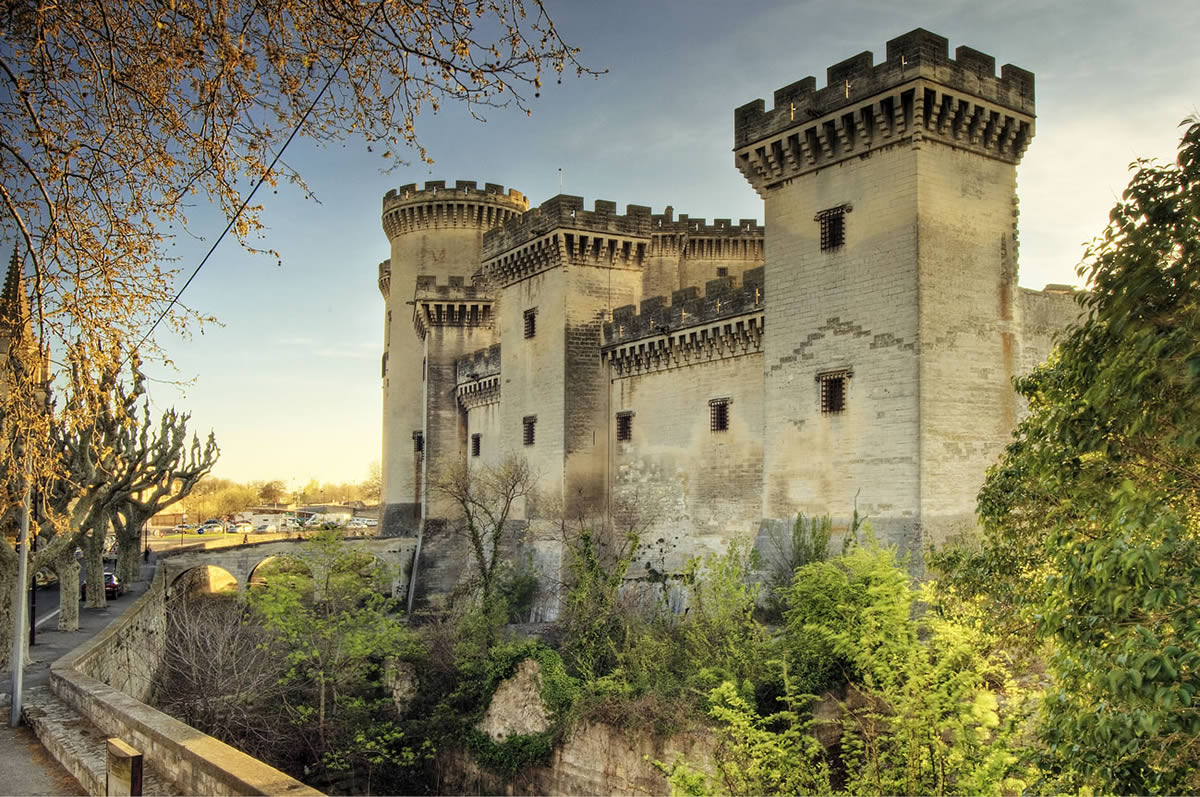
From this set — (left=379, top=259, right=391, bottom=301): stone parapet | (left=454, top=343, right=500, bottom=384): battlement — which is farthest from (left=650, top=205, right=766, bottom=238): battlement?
(left=379, top=259, right=391, bottom=301): stone parapet

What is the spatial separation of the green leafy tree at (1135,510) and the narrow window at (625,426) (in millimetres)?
18336

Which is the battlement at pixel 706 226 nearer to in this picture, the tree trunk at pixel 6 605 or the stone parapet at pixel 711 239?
the stone parapet at pixel 711 239

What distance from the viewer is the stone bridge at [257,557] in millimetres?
34469

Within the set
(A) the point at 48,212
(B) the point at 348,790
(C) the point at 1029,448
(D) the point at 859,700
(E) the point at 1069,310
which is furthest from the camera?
(B) the point at 348,790

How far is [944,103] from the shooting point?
55.8 ft

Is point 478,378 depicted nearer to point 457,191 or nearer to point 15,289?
point 457,191

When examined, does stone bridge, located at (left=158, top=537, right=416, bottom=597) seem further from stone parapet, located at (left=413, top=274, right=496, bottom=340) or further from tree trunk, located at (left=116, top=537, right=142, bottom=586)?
stone parapet, located at (left=413, top=274, right=496, bottom=340)

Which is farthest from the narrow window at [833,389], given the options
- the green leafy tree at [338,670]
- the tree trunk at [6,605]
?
the tree trunk at [6,605]

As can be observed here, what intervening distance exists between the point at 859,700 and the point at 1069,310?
945 cm

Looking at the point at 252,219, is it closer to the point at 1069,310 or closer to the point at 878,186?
the point at 878,186

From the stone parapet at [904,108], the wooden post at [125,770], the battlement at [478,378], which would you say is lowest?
the wooden post at [125,770]

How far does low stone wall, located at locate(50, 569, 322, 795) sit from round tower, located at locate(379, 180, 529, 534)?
63.6 ft

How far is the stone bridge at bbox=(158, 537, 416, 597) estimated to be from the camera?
34469 millimetres

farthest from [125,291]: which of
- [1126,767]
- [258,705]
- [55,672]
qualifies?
[258,705]
